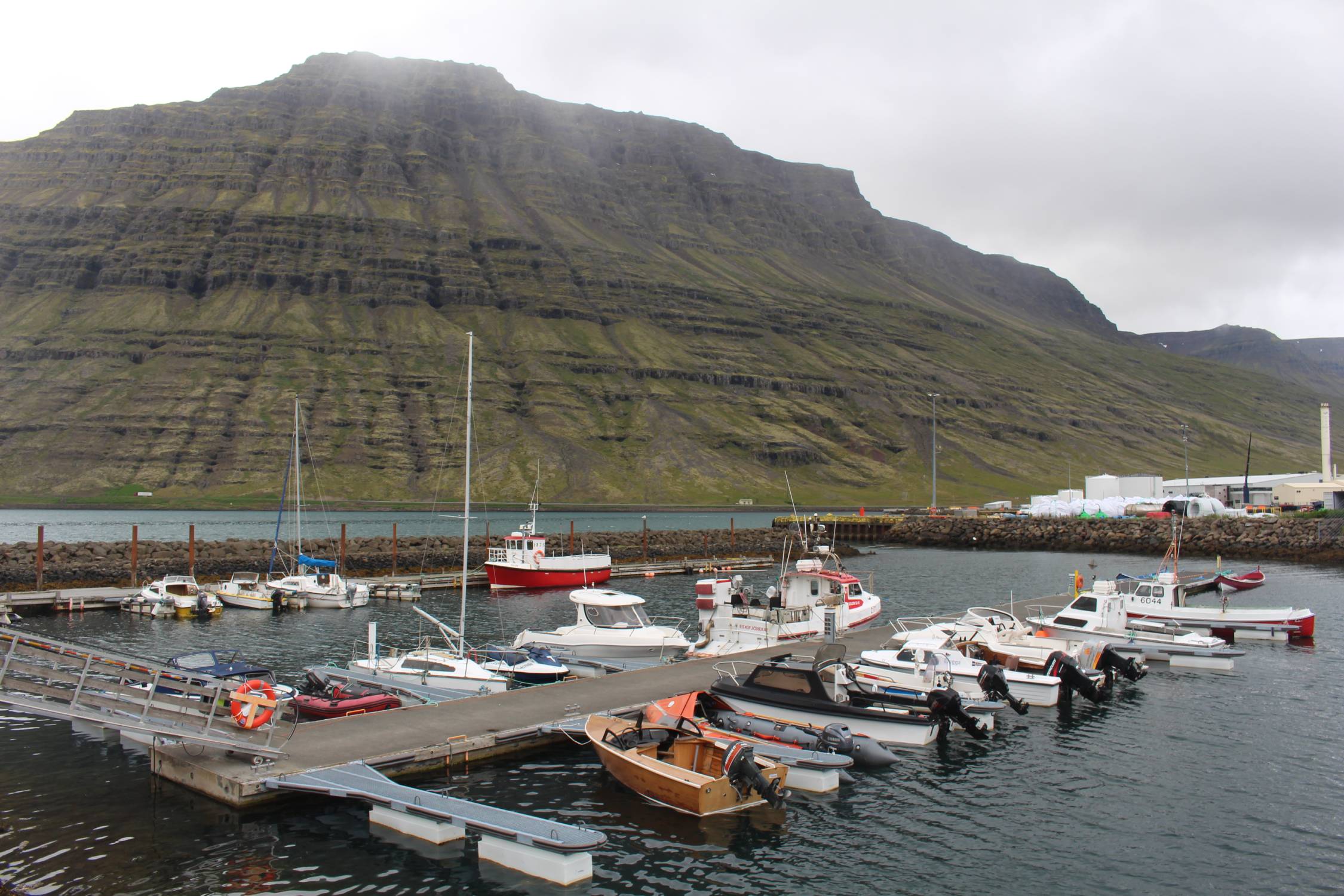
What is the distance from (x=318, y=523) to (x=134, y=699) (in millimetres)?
131351

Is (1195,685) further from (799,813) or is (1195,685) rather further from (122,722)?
(122,722)

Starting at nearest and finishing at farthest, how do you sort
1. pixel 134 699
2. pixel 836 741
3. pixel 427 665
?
pixel 134 699 → pixel 836 741 → pixel 427 665

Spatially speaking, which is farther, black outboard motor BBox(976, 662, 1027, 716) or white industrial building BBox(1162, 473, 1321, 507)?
white industrial building BBox(1162, 473, 1321, 507)

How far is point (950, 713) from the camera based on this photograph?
2594cm

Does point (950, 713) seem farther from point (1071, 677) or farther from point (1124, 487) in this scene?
point (1124, 487)

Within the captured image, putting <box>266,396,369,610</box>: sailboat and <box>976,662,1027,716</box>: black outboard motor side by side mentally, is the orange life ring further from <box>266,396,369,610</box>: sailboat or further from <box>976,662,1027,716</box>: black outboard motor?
<box>266,396,369,610</box>: sailboat

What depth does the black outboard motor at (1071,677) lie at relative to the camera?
100 ft

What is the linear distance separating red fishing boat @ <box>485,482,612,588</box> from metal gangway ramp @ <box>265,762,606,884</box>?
4660 centimetres

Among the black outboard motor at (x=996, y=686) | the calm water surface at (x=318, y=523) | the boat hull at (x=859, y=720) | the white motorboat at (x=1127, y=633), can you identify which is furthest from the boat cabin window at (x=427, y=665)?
the calm water surface at (x=318, y=523)

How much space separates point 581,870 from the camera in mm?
16953

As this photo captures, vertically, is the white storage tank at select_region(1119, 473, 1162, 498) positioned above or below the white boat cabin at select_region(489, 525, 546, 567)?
above

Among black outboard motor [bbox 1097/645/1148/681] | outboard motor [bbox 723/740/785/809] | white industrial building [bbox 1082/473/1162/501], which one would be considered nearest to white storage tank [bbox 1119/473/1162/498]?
white industrial building [bbox 1082/473/1162/501]

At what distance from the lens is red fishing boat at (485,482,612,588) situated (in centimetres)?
6744

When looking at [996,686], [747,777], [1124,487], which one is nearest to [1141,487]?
[1124,487]
